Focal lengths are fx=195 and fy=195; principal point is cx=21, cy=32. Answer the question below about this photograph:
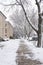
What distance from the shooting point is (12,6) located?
27.9 metres

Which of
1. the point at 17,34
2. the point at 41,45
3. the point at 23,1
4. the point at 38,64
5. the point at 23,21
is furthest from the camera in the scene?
the point at 17,34

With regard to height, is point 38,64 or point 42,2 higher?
point 42,2

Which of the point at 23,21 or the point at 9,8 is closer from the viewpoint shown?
the point at 9,8

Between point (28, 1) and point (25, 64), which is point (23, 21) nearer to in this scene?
point (28, 1)

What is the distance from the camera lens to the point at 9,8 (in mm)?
27859

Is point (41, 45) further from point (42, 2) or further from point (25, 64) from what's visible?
point (25, 64)

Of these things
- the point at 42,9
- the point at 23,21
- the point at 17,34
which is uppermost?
the point at 42,9

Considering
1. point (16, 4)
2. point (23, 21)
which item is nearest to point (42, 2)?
point (16, 4)

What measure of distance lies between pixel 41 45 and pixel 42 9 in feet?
16.2

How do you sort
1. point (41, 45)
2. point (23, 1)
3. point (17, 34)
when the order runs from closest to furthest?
point (41, 45) < point (23, 1) < point (17, 34)

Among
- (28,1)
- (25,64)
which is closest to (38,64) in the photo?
(25,64)

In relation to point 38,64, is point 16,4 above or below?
above

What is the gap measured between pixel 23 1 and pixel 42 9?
3.00 metres

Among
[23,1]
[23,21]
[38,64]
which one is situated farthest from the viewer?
[23,21]
